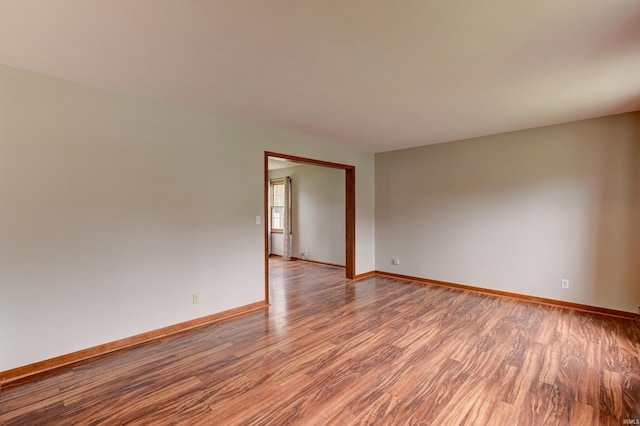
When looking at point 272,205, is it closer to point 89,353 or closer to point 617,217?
point 89,353

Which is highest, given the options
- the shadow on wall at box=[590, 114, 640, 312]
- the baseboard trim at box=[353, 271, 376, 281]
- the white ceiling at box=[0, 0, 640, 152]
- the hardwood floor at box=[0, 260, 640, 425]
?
the white ceiling at box=[0, 0, 640, 152]

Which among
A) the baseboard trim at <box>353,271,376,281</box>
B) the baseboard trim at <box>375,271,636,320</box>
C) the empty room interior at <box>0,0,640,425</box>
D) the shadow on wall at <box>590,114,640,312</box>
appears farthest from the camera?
the baseboard trim at <box>353,271,376,281</box>

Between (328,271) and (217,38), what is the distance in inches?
196

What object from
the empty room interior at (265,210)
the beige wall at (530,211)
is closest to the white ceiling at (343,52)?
the empty room interior at (265,210)

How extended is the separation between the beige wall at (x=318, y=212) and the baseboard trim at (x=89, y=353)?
3.46 m

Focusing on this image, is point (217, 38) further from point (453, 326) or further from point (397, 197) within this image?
point (397, 197)

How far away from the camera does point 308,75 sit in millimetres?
2418

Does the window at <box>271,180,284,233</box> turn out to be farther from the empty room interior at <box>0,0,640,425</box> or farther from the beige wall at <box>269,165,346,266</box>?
the empty room interior at <box>0,0,640,425</box>

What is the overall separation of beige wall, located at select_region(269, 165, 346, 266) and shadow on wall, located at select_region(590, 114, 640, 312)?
4.09 m

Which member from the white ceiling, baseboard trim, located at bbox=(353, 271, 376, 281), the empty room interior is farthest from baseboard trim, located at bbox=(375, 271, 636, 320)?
the white ceiling

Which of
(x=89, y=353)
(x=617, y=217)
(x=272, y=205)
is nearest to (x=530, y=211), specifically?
(x=617, y=217)

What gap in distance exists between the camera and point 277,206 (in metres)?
8.23

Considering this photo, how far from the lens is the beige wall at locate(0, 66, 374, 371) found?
230 centimetres

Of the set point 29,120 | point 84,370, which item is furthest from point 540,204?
point 29,120
